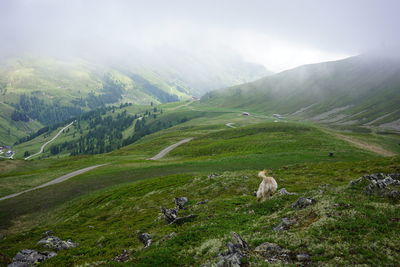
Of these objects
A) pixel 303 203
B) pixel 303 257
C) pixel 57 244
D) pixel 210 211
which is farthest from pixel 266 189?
pixel 57 244

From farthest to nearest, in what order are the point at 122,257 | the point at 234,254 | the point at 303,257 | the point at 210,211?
the point at 210,211, the point at 122,257, the point at 234,254, the point at 303,257

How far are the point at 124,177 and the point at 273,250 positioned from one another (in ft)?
217

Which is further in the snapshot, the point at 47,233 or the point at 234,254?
the point at 47,233

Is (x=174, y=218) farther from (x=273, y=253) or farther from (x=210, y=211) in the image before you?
(x=273, y=253)

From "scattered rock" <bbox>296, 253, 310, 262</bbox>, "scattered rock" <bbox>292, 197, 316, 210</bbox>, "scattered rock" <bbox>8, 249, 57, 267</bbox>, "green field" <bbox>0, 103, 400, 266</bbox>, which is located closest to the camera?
"scattered rock" <bbox>296, 253, 310, 262</bbox>

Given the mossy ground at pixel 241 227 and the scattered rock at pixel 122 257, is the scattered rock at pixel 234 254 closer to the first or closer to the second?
the mossy ground at pixel 241 227

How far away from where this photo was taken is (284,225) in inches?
814

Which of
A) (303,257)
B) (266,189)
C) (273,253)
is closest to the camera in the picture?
(303,257)

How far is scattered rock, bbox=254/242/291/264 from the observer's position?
14.9m

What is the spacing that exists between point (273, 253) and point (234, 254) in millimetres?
2806

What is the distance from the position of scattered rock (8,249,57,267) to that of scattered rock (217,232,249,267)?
19979 mm

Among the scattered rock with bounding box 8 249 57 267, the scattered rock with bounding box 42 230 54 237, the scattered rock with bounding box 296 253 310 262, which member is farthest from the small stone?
the scattered rock with bounding box 42 230 54 237

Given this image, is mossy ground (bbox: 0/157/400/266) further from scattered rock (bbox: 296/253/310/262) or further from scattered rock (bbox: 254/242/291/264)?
scattered rock (bbox: 254/242/291/264)

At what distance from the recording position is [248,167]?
68688 millimetres
